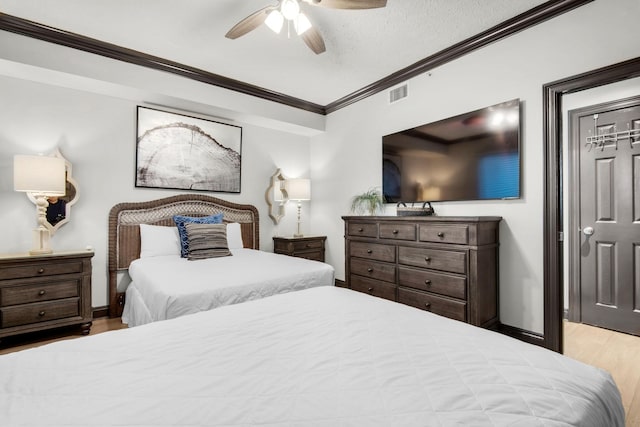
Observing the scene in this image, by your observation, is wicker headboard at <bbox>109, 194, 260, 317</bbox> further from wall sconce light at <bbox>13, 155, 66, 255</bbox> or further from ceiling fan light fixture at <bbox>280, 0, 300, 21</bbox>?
ceiling fan light fixture at <bbox>280, 0, 300, 21</bbox>

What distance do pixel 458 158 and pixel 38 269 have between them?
3823 mm

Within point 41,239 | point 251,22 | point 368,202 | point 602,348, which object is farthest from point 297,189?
point 602,348

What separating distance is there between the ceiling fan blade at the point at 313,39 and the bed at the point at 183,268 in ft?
6.01

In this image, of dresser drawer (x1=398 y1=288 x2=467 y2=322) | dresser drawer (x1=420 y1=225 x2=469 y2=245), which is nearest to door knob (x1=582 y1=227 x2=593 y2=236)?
dresser drawer (x1=420 y1=225 x2=469 y2=245)

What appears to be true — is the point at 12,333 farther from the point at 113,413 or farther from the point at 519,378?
the point at 519,378

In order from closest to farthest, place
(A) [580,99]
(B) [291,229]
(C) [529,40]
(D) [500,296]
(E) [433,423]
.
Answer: (E) [433,423] < (C) [529,40] < (D) [500,296] < (A) [580,99] < (B) [291,229]

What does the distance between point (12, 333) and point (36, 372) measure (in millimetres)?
2442

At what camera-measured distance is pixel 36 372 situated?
0.86 meters

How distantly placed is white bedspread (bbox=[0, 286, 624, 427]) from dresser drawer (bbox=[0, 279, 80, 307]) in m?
2.19

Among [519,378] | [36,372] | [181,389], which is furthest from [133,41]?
[519,378]

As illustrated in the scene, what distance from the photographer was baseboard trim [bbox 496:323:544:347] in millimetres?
2480

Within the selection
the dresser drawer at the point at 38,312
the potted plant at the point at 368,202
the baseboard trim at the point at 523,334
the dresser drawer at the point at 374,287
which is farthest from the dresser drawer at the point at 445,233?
the dresser drawer at the point at 38,312

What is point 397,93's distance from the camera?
11.8 feet

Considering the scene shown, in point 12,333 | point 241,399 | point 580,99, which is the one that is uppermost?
point 580,99
